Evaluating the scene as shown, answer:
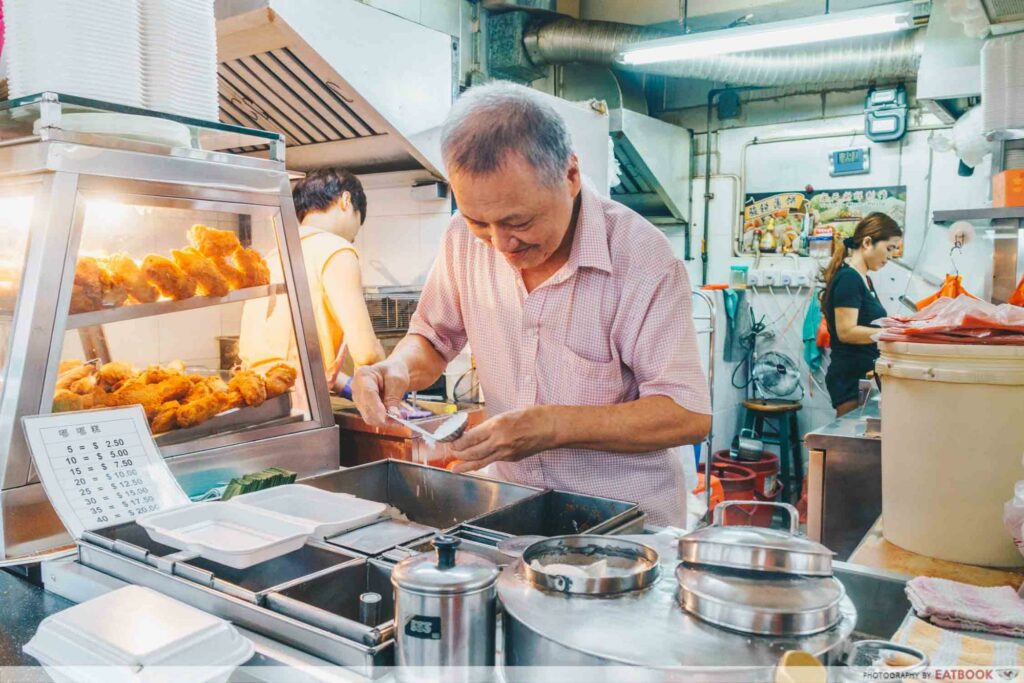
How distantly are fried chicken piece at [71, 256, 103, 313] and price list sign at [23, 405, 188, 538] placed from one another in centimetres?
30

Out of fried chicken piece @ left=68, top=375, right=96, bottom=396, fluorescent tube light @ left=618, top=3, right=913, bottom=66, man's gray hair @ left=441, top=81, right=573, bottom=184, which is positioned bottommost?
fried chicken piece @ left=68, top=375, right=96, bottom=396

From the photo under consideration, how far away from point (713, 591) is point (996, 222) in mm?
2928

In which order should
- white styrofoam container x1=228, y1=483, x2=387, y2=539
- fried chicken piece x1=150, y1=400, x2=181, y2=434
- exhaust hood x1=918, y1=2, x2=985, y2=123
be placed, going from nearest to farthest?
white styrofoam container x1=228, y1=483, x2=387, y2=539
fried chicken piece x1=150, y1=400, x2=181, y2=434
exhaust hood x1=918, y1=2, x2=985, y2=123

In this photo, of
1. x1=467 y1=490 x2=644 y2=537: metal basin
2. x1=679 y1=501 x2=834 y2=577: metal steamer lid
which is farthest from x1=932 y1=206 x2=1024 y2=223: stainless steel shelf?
x1=679 y1=501 x2=834 y2=577: metal steamer lid

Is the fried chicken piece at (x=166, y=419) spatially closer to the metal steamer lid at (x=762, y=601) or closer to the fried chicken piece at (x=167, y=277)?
the fried chicken piece at (x=167, y=277)

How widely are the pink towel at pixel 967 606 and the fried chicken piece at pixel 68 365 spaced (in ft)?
5.79

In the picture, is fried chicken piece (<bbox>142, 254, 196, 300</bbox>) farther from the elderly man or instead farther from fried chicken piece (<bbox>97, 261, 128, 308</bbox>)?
the elderly man

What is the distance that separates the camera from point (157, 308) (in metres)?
2.03

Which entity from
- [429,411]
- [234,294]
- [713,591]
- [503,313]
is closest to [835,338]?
[429,411]

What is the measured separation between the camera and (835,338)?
501 centimetres

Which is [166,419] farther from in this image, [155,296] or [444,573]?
[444,573]

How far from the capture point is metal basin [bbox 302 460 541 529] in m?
1.59

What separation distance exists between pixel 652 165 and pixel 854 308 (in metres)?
2.31

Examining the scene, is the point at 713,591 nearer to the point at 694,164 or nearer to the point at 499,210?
the point at 499,210
